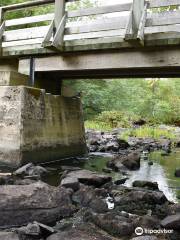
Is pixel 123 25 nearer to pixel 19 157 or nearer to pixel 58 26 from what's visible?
pixel 58 26

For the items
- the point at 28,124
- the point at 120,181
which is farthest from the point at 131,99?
the point at 120,181

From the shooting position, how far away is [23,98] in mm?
9352

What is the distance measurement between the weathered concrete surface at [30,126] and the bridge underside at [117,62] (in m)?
0.90

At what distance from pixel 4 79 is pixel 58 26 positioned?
199 cm

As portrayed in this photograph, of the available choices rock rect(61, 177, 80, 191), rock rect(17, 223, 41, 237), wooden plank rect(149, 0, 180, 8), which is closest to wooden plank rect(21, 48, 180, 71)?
wooden plank rect(149, 0, 180, 8)

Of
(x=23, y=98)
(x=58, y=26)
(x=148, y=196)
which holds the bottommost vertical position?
(x=148, y=196)

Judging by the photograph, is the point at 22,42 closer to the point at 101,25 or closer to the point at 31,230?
the point at 101,25

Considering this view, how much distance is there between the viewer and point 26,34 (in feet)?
34.4

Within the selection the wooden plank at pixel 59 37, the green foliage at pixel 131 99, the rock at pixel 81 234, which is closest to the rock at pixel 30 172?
the wooden plank at pixel 59 37

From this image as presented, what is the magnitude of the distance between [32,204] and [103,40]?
197 inches

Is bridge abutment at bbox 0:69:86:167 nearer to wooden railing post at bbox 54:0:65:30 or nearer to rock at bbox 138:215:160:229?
wooden railing post at bbox 54:0:65:30

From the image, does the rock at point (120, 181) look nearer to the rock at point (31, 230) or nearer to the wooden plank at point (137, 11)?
the wooden plank at point (137, 11)

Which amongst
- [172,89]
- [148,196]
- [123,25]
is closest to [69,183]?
[148,196]

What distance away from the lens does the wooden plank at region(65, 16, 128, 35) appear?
28.5 ft
